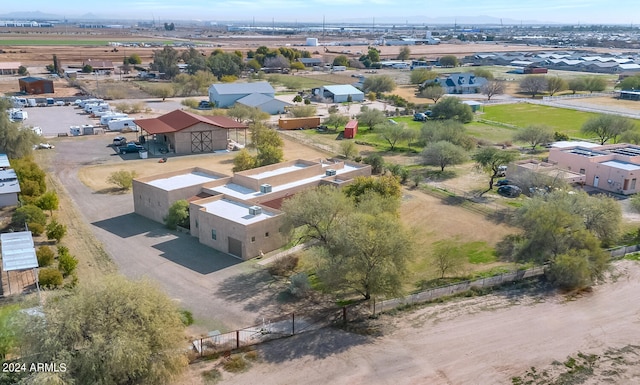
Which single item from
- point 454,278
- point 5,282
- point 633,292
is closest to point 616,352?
point 633,292

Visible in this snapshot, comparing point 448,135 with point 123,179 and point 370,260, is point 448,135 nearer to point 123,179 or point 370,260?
point 123,179

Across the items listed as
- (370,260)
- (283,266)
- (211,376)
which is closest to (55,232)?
(283,266)

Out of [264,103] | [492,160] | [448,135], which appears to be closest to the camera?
[492,160]

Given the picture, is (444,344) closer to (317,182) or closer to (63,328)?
(63,328)

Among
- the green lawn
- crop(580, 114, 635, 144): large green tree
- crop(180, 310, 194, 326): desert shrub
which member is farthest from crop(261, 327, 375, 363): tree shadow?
the green lawn

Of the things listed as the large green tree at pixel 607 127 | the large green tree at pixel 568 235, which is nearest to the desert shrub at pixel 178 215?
the large green tree at pixel 568 235

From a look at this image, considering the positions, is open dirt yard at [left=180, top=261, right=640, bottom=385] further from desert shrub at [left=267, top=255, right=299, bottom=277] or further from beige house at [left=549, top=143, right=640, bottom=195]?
beige house at [left=549, top=143, right=640, bottom=195]

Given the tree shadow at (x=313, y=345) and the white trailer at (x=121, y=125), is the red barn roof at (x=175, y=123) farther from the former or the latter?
the tree shadow at (x=313, y=345)
